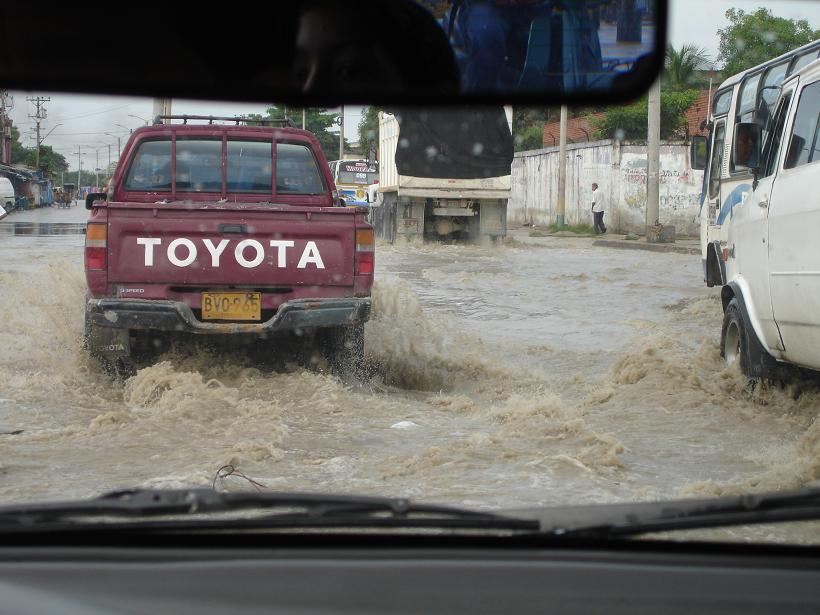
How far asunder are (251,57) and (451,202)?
23491 millimetres

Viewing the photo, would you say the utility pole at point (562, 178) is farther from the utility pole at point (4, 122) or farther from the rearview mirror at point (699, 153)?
the utility pole at point (4, 122)

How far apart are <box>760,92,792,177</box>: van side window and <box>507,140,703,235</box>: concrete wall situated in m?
23.1

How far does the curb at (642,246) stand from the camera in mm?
24305

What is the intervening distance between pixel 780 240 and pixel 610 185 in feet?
85.0

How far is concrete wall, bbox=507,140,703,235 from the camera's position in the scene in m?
30.4

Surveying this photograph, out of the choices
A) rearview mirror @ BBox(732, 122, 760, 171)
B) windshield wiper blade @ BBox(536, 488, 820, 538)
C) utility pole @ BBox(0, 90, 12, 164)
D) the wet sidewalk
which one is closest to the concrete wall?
the wet sidewalk

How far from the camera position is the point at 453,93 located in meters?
2.48

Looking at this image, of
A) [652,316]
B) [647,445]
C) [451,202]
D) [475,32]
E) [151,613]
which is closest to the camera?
[151,613]

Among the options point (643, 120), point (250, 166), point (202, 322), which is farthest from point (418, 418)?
point (643, 120)

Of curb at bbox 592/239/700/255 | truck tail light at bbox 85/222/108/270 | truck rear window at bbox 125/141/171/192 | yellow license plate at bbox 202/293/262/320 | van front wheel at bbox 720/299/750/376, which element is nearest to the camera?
van front wheel at bbox 720/299/750/376

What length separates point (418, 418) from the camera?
24.2 ft

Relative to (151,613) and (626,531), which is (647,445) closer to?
(626,531)

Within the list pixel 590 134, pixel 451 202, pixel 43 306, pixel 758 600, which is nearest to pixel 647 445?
pixel 758 600

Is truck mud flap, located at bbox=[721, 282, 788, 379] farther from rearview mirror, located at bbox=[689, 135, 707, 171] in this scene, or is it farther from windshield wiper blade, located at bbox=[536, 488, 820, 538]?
rearview mirror, located at bbox=[689, 135, 707, 171]
